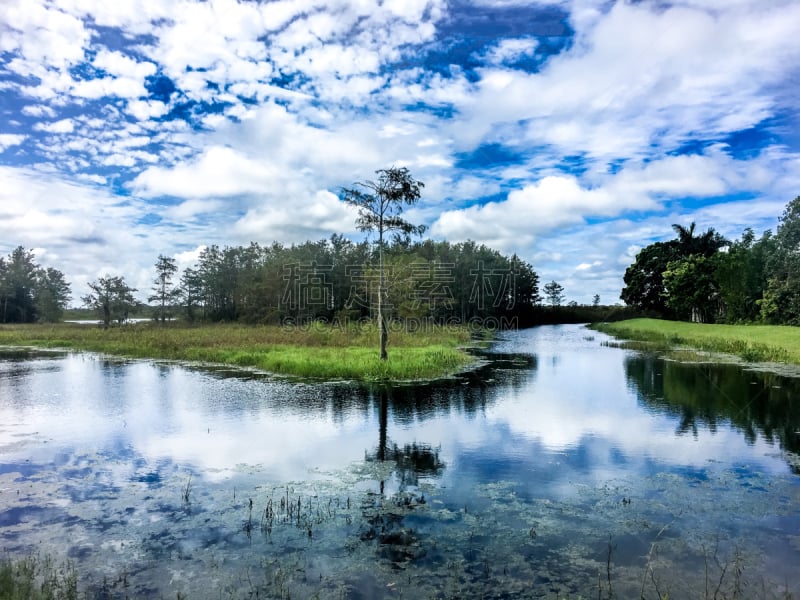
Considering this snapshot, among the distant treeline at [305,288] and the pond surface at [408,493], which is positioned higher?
the distant treeline at [305,288]

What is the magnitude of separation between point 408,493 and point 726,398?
15.1 m

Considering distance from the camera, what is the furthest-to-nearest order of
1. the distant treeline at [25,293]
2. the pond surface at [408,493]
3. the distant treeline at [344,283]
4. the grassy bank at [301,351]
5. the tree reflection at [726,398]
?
the distant treeline at [25,293]
the distant treeline at [344,283]
the grassy bank at [301,351]
the tree reflection at [726,398]
the pond surface at [408,493]

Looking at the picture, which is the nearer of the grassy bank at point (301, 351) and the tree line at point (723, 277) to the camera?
the grassy bank at point (301, 351)

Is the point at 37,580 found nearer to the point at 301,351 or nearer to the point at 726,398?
the point at 726,398

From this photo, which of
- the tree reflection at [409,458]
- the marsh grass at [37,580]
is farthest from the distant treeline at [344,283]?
the marsh grass at [37,580]

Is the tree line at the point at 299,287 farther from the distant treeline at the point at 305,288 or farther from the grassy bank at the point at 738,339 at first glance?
the grassy bank at the point at 738,339

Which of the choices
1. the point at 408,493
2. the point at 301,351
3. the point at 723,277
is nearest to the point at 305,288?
the point at 301,351

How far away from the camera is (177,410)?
17531 millimetres

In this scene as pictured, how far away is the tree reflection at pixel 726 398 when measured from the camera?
48.4 ft

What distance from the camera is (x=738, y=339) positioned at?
38.6 m

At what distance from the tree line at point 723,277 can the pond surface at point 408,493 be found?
3556 cm

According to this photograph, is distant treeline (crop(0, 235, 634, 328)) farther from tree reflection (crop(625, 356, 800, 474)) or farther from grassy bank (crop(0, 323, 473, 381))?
tree reflection (crop(625, 356, 800, 474))

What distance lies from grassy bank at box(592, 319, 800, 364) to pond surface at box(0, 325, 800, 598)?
1336cm

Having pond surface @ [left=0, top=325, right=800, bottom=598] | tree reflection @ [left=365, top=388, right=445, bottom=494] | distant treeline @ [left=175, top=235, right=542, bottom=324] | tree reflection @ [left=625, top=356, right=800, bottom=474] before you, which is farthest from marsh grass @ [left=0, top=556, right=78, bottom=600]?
distant treeline @ [left=175, top=235, right=542, bottom=324]
